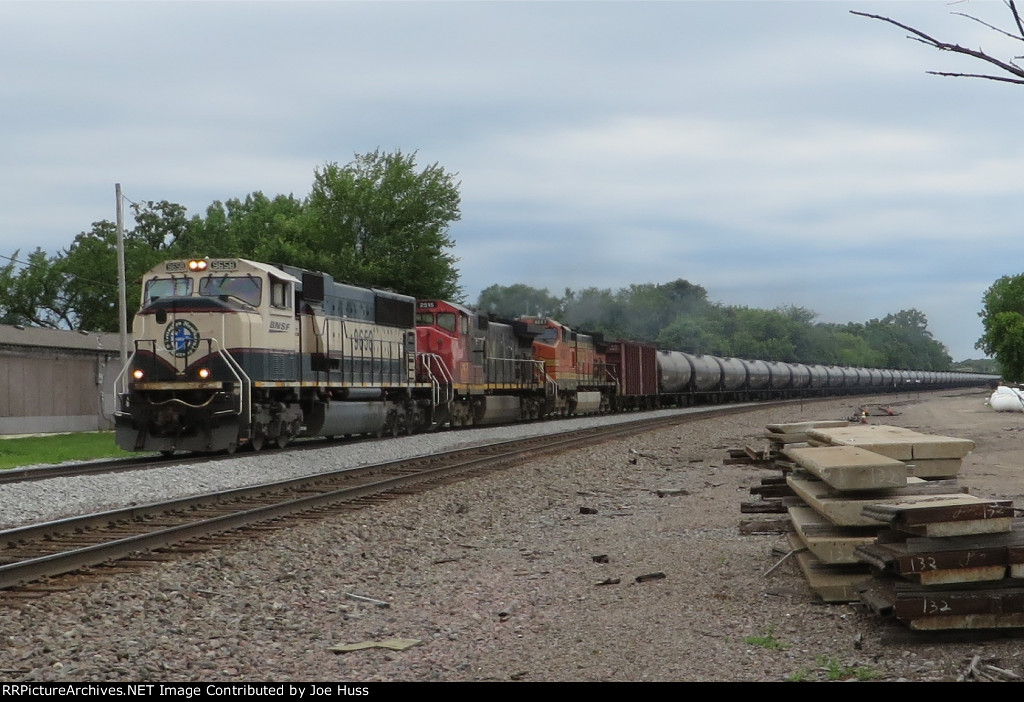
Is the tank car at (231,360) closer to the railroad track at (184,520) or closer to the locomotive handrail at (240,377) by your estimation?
the locomotive handrail at (240,377)

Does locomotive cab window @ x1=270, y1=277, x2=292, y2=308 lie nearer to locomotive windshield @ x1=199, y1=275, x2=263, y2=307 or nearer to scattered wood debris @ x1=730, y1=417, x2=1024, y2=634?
locomotive windshield @ x1=199, y1=275, x2=263, y2=307

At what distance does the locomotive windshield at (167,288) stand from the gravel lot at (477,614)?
8424 millimetres

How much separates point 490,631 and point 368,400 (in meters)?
17.0

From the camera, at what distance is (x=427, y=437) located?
2530 cm

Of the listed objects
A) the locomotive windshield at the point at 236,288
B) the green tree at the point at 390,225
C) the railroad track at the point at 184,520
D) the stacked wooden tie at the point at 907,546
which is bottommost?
the railroad track at the point at 184,520

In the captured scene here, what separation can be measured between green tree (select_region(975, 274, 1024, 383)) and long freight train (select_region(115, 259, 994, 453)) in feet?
223

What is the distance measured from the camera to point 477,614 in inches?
288

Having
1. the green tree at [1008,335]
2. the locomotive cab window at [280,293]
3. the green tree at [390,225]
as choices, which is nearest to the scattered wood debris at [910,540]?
the locomotive cab window at [280,293]

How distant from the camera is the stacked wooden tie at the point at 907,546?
561 centimetres

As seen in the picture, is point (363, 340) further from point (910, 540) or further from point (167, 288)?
point (910, 540)

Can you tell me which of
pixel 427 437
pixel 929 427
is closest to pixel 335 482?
pixel 427 437

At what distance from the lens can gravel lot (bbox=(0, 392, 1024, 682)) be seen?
5695mm

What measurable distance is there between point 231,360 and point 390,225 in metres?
31.9

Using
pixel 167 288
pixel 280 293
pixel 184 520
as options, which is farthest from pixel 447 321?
pixel 184 520
